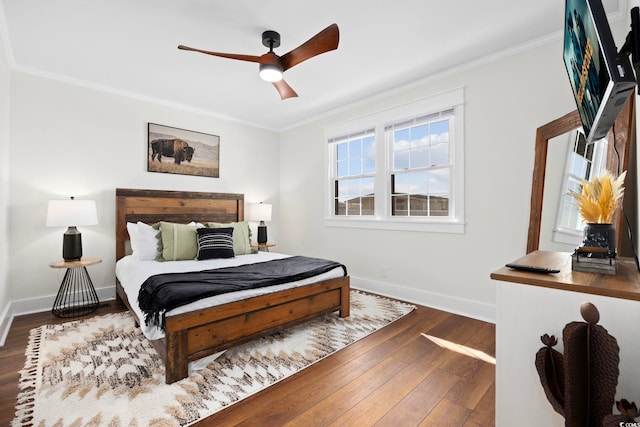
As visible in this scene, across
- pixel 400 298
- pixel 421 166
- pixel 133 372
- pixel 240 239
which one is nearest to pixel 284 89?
pixel 421 166

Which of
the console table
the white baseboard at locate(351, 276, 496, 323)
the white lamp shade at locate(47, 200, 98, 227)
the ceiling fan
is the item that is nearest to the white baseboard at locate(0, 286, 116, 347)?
the white lamp shade at locate(47, 200, 98, 227)

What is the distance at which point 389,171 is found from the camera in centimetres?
385

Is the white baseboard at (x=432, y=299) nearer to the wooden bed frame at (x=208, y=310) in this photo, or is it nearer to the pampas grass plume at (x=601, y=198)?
the wooden bed frame at (x=208, y=310)

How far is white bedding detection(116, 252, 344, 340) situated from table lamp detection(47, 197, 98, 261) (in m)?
0.47

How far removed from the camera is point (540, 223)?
7.92 ft

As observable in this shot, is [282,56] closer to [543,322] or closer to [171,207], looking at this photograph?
[543,322]

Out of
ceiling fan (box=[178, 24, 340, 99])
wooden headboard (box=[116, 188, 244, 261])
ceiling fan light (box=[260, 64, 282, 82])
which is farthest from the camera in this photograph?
wooden headboard (box=[116, 188, 244, 261])

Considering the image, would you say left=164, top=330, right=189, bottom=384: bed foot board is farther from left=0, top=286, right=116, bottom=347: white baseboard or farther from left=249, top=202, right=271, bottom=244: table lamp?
left=249, top=202, right=271, bottom=244: table lamp

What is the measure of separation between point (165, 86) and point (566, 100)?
417 centimetres

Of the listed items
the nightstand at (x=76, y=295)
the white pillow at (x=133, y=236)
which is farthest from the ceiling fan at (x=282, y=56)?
the nightstand at (x=76, y=295)

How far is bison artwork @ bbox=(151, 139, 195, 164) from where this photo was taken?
4013 millimetres

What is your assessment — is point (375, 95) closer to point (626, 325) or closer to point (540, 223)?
point (540, 223)

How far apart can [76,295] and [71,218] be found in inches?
39.8

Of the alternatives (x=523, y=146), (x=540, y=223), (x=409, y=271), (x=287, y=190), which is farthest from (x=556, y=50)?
(x=287, y=190)
